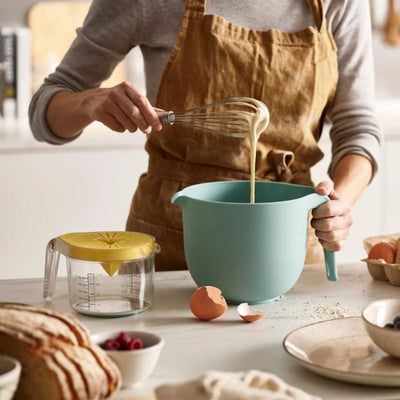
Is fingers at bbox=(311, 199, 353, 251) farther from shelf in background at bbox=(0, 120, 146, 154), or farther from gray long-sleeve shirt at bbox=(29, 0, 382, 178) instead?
shelf in background at bbox=(0, 120, 146, 154)

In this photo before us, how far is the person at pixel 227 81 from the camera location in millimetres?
1526

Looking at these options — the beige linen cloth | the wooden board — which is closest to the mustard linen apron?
the beige linen cloth

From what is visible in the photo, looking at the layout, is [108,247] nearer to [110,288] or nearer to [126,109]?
[110,288]

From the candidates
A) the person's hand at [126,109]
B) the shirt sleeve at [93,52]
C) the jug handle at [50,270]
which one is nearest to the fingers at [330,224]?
the person's hand at [126,109]

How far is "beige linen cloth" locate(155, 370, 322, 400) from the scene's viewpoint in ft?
2.64

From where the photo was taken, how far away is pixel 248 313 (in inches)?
46.4

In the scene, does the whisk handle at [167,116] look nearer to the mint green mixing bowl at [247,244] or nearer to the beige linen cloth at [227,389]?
the mint green mixing bowl at [247,244]

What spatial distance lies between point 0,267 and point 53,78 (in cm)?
105

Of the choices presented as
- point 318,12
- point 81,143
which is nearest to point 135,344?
point 318,12

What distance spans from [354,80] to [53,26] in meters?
1.67

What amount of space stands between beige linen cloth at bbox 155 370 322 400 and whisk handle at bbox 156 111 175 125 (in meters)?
0.53

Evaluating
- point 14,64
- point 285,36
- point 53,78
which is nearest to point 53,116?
point 53,78

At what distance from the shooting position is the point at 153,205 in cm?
161

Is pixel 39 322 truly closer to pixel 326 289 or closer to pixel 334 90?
pixel 326 289
